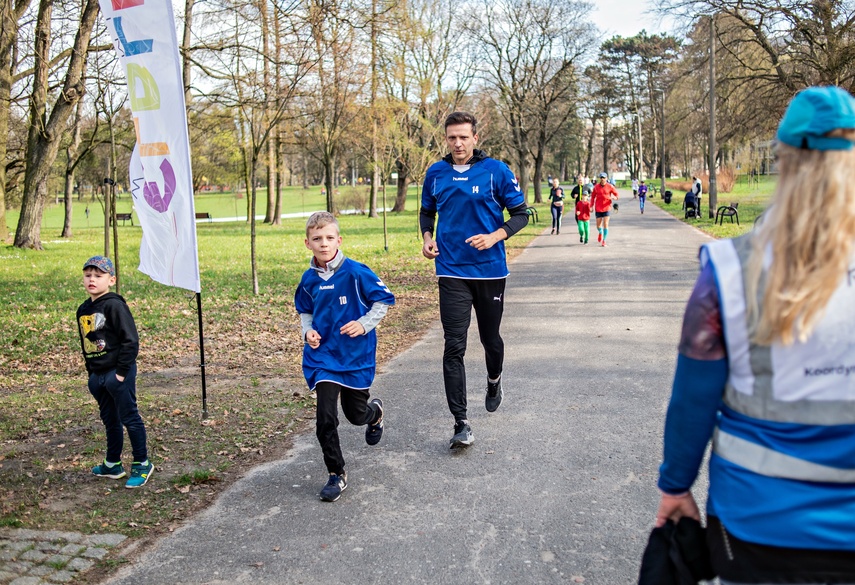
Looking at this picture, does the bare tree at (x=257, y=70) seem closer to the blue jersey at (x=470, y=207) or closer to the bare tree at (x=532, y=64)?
the blue jersey at (x=470, y=207)

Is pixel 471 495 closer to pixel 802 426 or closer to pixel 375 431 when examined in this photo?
pixel 375 431

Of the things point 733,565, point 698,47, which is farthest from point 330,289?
point 698,47

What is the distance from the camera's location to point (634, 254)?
741 inches

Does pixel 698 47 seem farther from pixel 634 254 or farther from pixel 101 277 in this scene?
pixel 101 277

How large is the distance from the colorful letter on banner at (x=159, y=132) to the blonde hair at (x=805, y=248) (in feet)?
17.3

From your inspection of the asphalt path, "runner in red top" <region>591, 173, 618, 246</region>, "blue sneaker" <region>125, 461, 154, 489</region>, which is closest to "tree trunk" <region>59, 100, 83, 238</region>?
"runner in red top" <region>591, 173, 618, 246</region>

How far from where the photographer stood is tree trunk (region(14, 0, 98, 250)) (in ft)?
59.3

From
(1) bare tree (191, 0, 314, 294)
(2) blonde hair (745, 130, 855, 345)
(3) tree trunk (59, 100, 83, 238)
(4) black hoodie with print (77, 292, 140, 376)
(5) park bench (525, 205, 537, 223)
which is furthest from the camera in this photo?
(3) tree trunk (59, 100, 83, 238)

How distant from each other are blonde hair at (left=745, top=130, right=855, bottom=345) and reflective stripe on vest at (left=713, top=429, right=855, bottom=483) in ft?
0.81

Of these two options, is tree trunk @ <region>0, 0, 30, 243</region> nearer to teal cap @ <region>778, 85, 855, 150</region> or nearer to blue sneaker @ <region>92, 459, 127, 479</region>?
blue sneaker @ <region>92, 459, 127, 479</region>

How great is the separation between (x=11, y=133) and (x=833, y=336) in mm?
40013

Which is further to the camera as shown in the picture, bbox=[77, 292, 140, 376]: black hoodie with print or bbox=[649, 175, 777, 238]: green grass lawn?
bbox=[77, 292, 140, 376]: black hoodie with print

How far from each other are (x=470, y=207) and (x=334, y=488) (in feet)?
6.88

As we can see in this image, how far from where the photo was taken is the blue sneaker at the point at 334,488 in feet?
15.6
